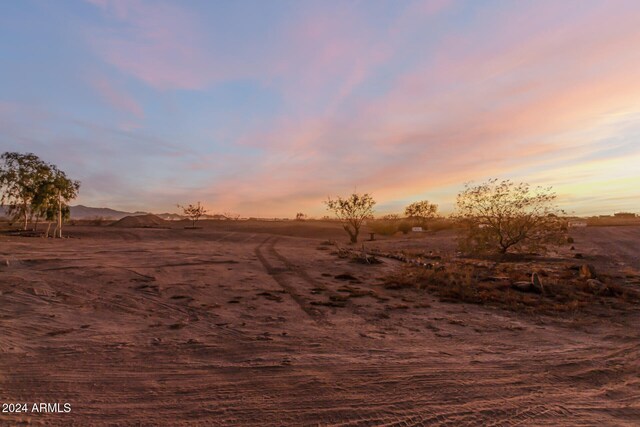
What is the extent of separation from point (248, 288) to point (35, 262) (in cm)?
883

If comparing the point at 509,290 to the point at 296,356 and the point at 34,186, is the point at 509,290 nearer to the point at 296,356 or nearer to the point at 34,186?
the point at 296,356

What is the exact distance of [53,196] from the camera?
29.1 meters

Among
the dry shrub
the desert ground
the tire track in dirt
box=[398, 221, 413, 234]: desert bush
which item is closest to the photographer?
the desert ground

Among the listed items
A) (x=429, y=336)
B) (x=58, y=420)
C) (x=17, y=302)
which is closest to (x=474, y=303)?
(x=429, y=336)

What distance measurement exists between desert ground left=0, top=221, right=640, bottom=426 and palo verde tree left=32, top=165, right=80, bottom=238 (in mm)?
21806

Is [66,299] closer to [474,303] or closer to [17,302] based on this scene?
[17,302]

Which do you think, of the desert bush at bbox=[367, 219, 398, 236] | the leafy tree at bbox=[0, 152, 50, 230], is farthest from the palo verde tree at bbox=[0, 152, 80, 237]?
the desert bush at bbox=[367, 219, 398, 236]

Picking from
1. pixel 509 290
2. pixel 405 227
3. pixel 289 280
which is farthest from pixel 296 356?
pixel 405 227

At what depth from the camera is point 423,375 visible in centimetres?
515

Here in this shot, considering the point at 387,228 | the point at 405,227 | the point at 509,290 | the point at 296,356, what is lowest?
the point at 296,356

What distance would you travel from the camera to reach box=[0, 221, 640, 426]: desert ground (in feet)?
13.5

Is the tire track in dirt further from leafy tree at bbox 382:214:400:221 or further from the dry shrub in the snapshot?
leafy tree at bbox 382:214:400:221

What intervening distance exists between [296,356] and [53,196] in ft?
105

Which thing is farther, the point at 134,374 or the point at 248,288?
the point at 248,288
